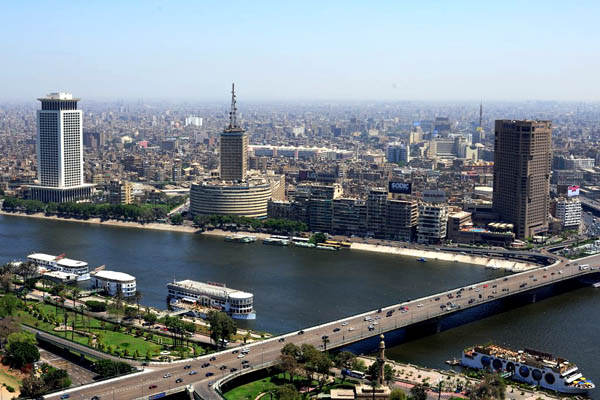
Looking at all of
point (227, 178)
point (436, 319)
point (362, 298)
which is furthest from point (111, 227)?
point (436, 319)

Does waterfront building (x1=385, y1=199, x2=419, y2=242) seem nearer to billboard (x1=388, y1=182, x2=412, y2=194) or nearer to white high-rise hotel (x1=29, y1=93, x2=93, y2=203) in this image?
billboard (x1=388, y1=182, x2=412, y2=194)

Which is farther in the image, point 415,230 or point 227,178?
point 227,178

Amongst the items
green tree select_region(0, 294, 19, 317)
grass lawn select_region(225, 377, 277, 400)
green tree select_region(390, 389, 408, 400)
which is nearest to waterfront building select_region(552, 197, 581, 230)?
grass lawn select_region(225, 377, 277, 400)

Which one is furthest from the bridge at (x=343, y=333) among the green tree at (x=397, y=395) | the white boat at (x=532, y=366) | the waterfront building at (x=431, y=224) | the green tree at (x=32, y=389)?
the waterfront building at (x=431, y=224)

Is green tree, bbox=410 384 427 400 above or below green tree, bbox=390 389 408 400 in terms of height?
below

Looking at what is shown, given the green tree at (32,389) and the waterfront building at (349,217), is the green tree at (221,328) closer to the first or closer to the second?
the green tree at (32,389)

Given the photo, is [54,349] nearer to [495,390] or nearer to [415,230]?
[495,390]
